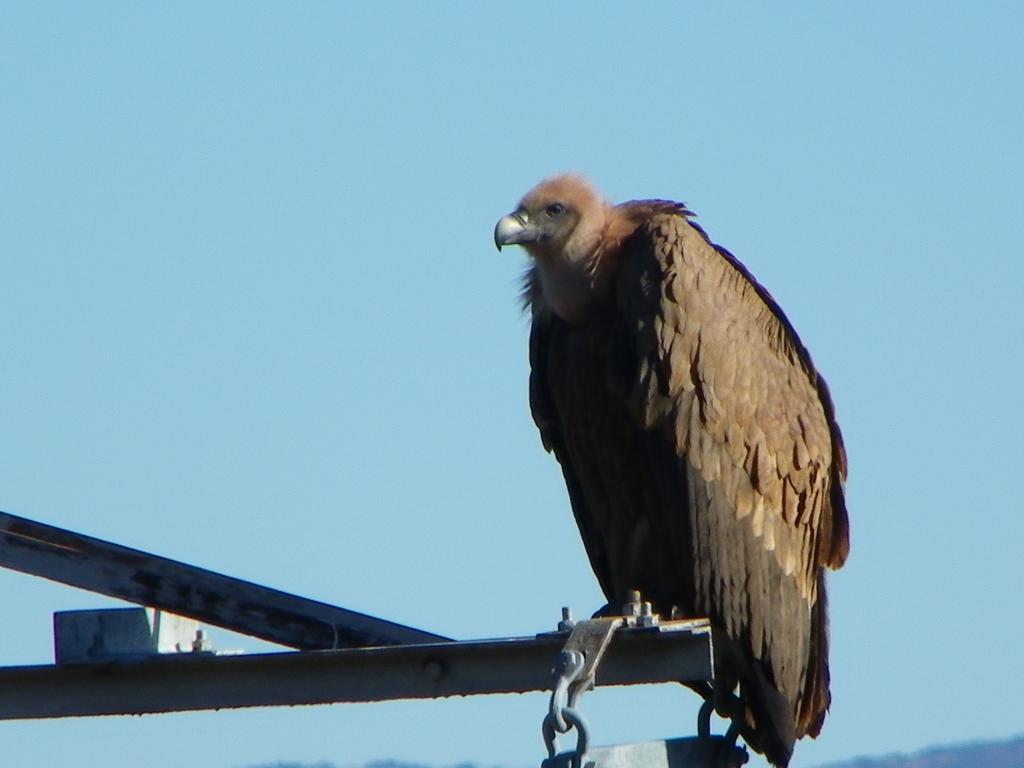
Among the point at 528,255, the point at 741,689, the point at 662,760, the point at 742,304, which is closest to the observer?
the point at 662,760

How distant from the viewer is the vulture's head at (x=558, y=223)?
29.5 ft

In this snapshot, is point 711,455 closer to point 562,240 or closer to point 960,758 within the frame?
point 562,240

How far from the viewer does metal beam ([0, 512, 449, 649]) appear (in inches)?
235

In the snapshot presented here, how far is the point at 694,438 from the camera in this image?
27.0 feet

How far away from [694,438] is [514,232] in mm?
1524

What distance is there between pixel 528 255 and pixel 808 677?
7.99 ft

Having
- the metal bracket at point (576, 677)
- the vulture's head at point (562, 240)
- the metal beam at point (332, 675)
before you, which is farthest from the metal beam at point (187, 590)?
the vulture's head at point (562, 240)

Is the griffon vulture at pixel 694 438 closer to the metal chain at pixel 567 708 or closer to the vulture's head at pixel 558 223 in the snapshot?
the vulture's head at pixel 558 223

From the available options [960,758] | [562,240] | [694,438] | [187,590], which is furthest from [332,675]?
[960,758]

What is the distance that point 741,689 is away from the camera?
26.6ft

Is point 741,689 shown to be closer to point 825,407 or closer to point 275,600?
point 825,407

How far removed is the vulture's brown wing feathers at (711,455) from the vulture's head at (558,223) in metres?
0.24

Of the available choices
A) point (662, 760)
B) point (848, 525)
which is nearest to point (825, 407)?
point (848, 525)

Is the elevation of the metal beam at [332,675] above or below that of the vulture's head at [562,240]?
below
